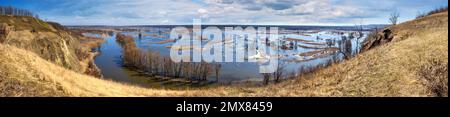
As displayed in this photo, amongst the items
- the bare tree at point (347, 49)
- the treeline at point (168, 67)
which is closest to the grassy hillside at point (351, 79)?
the bare tree at point (347, 49)

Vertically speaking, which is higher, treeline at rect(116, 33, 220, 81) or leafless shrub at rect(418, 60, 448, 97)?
leafless shrub at rect(418, 60, 448, 97)

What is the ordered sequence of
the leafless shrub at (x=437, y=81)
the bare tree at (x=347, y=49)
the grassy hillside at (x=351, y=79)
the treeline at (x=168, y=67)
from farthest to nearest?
the treeline at (x=168, y=67) < the bare tree at (x=347, y=49) < the grassy hillside at (x=351, y=79) < the leafless shrub at (x=437, y=81)

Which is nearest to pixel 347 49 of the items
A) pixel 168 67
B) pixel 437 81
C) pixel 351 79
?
pixel 351 79

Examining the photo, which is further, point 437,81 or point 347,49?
point 347,49

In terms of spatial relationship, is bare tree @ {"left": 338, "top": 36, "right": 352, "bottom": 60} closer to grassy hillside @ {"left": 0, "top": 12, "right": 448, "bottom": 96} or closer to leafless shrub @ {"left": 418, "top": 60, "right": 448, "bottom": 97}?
grassy hillside @ {"left": 0, "top": 12, "right": 448, "bottom": 96}

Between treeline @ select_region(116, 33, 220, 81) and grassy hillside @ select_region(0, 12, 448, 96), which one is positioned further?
treeline @ select_region(116, 33, 220, 81)

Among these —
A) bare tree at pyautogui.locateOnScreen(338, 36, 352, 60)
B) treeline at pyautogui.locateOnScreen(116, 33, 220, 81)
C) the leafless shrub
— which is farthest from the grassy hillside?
treeline at pyautogui.locateOnScreen(116, 33, 220, 81)

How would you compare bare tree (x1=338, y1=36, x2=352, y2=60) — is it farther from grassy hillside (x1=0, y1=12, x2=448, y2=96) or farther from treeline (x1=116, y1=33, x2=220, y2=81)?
treeline (x1=116, y1=33, x2=220, y2=81)

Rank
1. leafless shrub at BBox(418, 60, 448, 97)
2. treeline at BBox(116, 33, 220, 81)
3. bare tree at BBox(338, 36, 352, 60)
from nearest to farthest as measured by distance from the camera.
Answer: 1. leafless shrub at BBox(418, 60, 448, 97)
2. bare tree at BBox(338, 36, 352, 60)
3. treeline at BBox(116, 33, 220, 81)

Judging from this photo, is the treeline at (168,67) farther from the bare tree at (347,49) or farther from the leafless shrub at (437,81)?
the leafless shrub at (437,81)

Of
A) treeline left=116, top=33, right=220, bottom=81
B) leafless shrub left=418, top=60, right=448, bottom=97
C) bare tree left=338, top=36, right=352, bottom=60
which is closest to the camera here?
leafless shrub left=418, top=60, right=448, bottom=97

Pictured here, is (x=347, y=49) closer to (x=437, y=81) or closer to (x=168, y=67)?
(x=437, y=81)

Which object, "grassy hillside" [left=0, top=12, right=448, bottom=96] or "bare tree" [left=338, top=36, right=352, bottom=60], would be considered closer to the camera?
"grassy hillside" [left=0, top=12, right=448, bottom=96]
